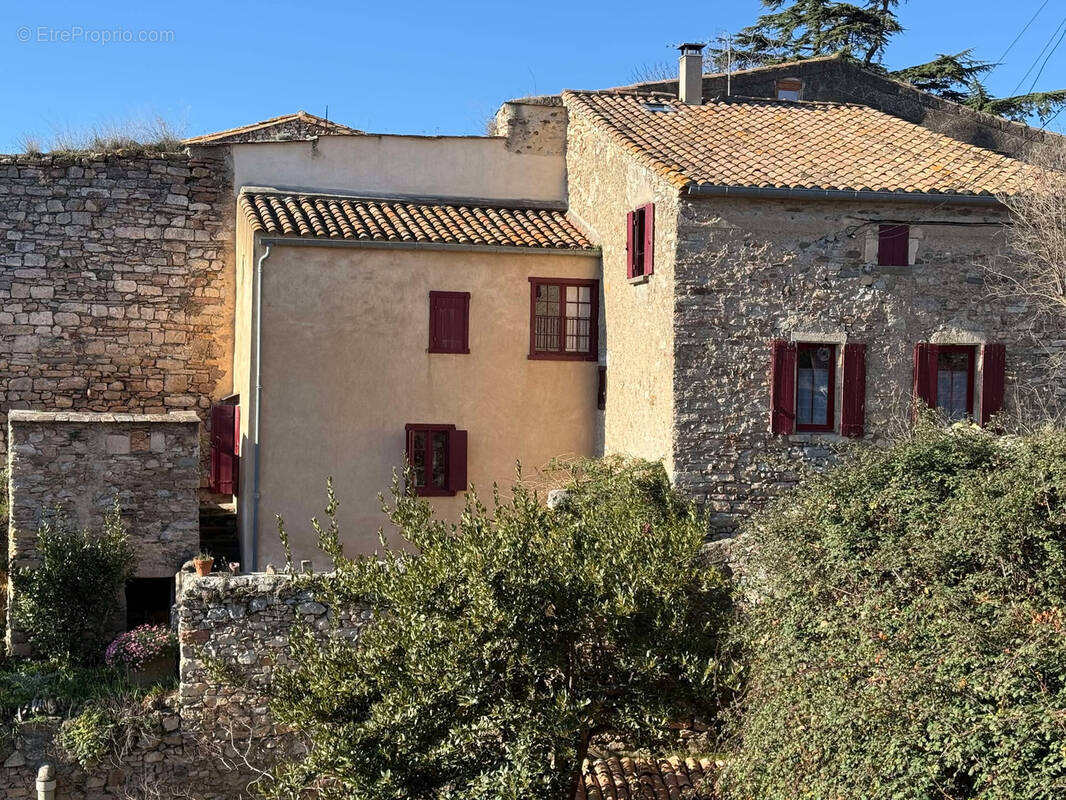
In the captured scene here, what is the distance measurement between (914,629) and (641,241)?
8311 millimetres

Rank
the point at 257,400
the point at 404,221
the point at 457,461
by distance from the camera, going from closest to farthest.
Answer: the point at 257,400
the point at 457,461
the point at 404,221

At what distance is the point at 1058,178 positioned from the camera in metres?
14.6

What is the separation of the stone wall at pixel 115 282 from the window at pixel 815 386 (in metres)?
10.1

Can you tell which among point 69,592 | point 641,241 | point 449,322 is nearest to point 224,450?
point 69,592

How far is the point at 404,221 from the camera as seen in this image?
685 inches

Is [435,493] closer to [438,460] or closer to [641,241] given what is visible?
[438,460]

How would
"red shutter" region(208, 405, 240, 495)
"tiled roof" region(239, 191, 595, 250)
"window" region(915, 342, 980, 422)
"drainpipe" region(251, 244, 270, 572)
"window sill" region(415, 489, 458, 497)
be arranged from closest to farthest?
"window" region(915, 342, 980, 422), "drainpipe" region(251, 244, 270, 572), "tiled roof" region(239, 191, 595, 250), "window sill" region(415, 489, 458, 497), "red shutter" region(208, 405, 240, 495)

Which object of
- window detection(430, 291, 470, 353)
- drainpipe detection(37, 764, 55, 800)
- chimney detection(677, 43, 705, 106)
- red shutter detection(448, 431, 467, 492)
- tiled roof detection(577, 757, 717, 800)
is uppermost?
chimney detection(677, 43, 705, 106)

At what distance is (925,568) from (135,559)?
35.5 feet

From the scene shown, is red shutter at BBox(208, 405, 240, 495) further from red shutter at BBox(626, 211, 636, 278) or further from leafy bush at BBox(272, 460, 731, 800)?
leafy bush at BBox(272, 460, 731, 800)

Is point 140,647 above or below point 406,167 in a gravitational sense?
below

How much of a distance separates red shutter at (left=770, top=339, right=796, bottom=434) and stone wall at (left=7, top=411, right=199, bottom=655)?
786cm

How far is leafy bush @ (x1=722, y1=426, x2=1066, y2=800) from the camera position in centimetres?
751

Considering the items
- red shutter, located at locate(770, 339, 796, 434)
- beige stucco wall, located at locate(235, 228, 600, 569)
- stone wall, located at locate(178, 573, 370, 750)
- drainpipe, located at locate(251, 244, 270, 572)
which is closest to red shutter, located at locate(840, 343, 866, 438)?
red shutter, located at locate(770, 339, 796, 434)
